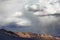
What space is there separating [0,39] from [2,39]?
125cm

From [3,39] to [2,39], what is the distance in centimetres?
21

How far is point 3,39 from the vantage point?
49.4 m

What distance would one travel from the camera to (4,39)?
49656mm

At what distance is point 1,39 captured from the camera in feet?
159

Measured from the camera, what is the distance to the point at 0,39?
158 ft

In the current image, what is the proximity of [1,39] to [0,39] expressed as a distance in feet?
1.51

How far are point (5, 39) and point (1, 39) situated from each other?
1.60 metres

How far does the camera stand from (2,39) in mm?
49344

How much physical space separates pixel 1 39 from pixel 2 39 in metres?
0.79

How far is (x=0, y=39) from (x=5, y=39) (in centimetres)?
206

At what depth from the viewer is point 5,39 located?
50.0m
